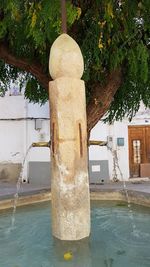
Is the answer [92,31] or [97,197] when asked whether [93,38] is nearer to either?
[92,31]

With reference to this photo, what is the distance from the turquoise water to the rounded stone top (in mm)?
1908

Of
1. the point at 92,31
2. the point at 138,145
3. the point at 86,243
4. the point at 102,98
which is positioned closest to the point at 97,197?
the point at 102,98

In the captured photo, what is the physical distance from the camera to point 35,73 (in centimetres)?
670

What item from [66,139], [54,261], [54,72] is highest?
[54,72]

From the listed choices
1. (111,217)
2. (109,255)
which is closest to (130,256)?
(109,255)

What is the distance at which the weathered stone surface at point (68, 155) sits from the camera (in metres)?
4.00

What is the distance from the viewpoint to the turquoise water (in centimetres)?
362

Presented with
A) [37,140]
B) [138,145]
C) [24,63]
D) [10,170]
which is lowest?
[10,170]

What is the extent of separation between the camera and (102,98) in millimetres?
6648

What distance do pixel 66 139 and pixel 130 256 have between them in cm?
140

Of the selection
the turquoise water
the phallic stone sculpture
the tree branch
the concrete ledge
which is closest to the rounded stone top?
the phallic stone sculpture

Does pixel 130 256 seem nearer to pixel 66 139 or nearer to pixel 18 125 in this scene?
pixel 66 139

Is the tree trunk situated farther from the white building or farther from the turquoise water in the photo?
the white building

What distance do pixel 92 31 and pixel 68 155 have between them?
2.77 metres
